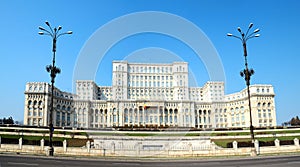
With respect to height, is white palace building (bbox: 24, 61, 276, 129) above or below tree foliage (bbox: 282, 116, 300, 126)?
above

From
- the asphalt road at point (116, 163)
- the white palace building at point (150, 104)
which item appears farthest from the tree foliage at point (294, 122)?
the asphalt road at point (116, 163)

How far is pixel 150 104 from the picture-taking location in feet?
329

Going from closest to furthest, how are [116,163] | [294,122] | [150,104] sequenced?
1. [116,163]
2. [294,122]
3. [150,104]

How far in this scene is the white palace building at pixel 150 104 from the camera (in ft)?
298

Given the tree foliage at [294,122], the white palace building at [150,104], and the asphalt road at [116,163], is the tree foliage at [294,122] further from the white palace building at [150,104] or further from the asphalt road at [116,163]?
the asphalt road at [116,163]

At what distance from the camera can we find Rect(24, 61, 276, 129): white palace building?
3578 inches

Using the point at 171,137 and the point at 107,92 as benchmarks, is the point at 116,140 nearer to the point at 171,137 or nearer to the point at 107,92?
the point at 171,137

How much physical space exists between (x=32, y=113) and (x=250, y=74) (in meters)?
83.7

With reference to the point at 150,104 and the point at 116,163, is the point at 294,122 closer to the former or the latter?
the point at 150,104

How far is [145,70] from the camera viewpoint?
115 metres

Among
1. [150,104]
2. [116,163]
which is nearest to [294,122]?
[150,104]

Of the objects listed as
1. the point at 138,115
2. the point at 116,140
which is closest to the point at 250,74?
the point at 116,140

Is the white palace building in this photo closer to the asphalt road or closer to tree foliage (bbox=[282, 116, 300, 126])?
tree foliage (bbox=[282, 116, 300, 126])

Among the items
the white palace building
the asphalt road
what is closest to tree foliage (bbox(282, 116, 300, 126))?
the white palace building
